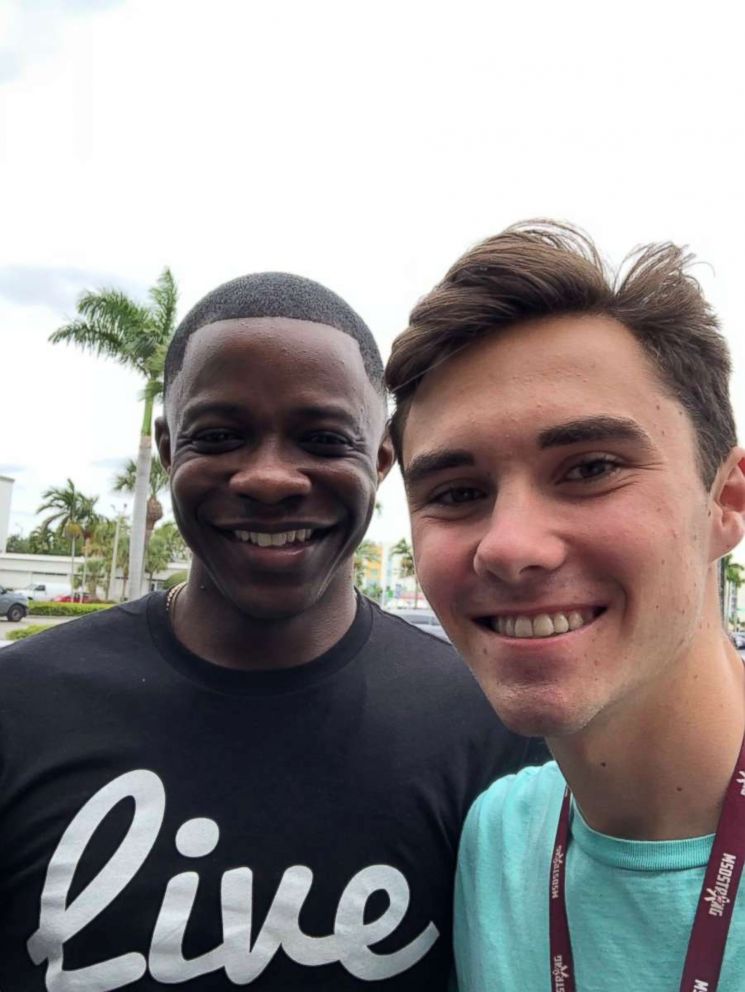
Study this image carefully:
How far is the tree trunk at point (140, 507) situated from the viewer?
18.3 metres

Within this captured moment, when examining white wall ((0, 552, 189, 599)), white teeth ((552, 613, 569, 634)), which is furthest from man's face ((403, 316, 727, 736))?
white wall ((0, 552, 189, 599))

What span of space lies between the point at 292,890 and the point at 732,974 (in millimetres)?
971

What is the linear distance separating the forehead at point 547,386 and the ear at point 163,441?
1148mm

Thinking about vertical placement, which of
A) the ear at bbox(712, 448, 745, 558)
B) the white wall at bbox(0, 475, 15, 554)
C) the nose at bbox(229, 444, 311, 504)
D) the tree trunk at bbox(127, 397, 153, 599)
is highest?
the white wall at bbox(0, 475, 15, 554)

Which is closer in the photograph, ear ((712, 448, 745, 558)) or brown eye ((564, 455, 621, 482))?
brown eye ((564, 455, 621, 482))

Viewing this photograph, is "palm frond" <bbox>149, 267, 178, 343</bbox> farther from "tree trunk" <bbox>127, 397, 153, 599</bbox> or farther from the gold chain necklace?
the gold chain necklace

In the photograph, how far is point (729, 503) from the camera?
162 cm

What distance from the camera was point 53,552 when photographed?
67562mm

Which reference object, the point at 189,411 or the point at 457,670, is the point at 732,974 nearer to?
the point at 457,670

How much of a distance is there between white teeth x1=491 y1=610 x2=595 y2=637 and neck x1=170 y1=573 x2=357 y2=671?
36.9 inches

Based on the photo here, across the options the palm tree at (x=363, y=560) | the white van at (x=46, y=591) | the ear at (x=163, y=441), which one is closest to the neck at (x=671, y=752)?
the ear at (x=163, y=441)

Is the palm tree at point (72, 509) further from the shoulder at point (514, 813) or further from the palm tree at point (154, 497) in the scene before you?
the shoulder at point (514, 813)

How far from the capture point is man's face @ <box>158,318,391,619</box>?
2.18m

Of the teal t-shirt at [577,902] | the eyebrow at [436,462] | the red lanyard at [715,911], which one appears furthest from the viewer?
the eyebrow at [436,462]
